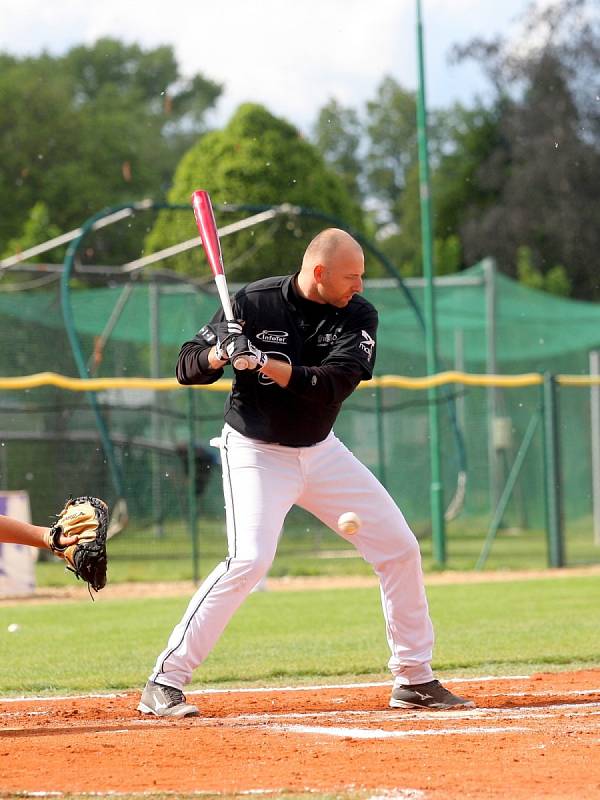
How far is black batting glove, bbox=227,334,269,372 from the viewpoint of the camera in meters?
5.75

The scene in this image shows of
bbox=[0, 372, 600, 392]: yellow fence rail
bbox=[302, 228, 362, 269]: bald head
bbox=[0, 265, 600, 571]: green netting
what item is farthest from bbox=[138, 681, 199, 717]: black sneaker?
bbox=[0, 265, 600, 571]: green netting

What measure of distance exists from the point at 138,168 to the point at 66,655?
48015mm

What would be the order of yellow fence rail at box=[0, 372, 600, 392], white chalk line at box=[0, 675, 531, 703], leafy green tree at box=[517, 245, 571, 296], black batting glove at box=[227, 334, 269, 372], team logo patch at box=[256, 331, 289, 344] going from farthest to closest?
leafy green tree at box=[517, 245, 571, 296] < yellow fence rail at box=[0, 372, 600, 392] < white chalk line at box=[0, 675, 531, 703] < team logo patch at box=[256, 331, 289, 344] < black batting glove at box=[227, 334, 269, 372]

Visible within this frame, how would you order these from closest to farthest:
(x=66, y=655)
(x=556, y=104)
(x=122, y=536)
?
(x=66, y=655) → (x=122, y=536) → (x=556, y=104)

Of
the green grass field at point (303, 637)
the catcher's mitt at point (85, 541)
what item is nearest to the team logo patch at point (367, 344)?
the catcher's mitt at point (85, 541)

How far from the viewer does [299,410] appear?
617 cm

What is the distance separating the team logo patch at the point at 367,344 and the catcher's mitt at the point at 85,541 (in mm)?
1371

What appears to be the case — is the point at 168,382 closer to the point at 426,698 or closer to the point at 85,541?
the point at 426,698

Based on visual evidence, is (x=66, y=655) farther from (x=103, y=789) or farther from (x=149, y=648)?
(x=103, y=789)

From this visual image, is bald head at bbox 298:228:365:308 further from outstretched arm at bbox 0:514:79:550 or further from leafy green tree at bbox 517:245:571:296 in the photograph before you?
leafy green tree at bbox 517:245:571:296

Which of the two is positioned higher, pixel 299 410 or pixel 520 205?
pixel 520 205

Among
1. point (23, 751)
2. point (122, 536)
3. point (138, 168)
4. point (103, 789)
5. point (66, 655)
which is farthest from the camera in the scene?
point (138, 168)

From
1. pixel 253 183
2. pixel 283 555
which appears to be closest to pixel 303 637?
pixel 283 555

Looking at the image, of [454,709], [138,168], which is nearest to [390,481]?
[454,709]
